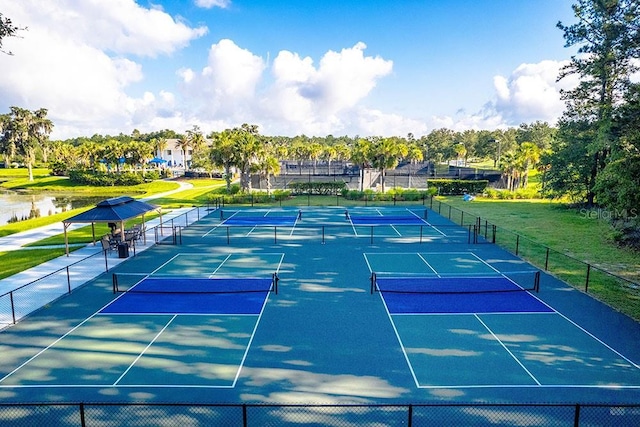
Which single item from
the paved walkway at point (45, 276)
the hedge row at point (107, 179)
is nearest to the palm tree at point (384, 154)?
the paved walkway at point (45, 276)

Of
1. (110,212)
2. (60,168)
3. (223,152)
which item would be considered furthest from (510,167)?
(60,168)

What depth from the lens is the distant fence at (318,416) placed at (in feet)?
25.4

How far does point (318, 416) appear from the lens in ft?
26.2

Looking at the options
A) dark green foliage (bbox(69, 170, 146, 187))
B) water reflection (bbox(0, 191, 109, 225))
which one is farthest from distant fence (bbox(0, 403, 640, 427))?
dark green foliage (bbox(69, 170, 146, 187))

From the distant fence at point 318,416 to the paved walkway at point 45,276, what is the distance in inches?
225

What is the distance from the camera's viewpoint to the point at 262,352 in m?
10.4

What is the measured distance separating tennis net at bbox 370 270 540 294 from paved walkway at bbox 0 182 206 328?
11519 millimetres

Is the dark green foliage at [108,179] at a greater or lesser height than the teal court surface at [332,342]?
greater

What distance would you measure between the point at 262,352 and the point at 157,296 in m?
6.07

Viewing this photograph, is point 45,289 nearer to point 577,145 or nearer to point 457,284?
point 457,284

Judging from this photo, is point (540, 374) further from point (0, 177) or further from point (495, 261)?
point (0, 177)

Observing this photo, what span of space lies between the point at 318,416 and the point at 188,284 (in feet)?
A: 31.7

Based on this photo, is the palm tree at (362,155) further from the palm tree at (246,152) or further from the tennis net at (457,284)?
the tennis net at (457,284)

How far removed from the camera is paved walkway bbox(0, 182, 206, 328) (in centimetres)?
1341
